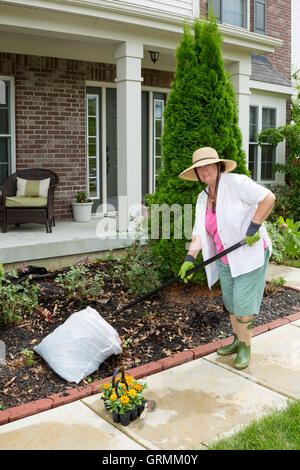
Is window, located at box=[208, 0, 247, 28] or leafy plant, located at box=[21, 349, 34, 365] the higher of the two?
window, located at box=[208, 0, 247, 28]

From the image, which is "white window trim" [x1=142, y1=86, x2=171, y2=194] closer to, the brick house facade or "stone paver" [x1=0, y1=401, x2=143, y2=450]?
the brick house facade

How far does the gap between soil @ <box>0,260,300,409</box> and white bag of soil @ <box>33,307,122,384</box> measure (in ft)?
0.29

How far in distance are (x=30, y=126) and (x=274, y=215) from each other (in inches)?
207

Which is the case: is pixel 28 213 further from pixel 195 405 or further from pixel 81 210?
pixel 195 405

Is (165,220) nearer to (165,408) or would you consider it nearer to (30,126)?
(165,408)

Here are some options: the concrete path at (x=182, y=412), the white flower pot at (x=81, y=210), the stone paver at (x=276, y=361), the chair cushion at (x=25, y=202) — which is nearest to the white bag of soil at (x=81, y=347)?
the concrete path at (x=182, y=412)

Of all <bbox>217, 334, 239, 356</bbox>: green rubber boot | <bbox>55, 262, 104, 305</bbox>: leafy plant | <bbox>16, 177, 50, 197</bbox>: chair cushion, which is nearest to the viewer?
<bbox>217, 334, 239, 356</bbox>: green rubber boot

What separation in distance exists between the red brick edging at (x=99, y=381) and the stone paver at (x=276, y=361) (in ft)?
0.29

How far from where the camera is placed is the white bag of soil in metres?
3.76

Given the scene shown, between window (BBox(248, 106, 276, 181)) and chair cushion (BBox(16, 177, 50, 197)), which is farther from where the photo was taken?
window (BBox(248, 106, 276, 181))

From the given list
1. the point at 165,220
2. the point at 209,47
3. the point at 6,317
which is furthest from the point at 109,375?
the point at 209,47

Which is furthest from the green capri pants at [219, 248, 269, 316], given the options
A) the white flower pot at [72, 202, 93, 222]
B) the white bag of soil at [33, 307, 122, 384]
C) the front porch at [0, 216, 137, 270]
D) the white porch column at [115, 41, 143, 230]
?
the white flower pot at [72, 202, 93, 222]

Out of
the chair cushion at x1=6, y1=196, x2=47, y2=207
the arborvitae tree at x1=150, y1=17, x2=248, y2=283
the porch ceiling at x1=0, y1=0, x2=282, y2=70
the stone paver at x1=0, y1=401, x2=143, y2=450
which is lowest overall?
the stone paver at x1=0, y1=401, x2=143, y2=450

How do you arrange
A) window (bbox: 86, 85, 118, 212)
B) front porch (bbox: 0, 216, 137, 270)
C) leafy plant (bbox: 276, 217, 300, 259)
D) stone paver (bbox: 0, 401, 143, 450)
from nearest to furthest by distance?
1. stone paver (bbox: 0, 401, 143, 450)
2. front porch (bbox: 0, 216, 137, 270)
3. leafy plant (bbox: 276, 217, 300, 259)
4. window (bbox: 86, 85, 118, 212)
